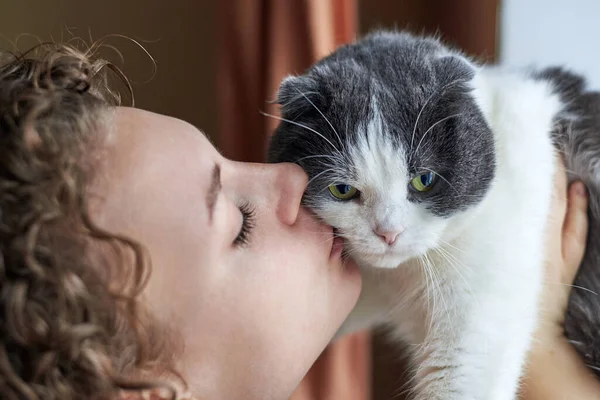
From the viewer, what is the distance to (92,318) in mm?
699

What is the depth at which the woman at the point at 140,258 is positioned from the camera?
0.68m

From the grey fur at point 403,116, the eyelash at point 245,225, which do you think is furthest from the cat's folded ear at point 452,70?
the eyelash at point 245,225

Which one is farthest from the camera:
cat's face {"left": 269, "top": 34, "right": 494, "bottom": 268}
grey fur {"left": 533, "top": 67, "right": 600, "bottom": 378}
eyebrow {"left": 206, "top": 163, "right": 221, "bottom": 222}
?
grey fur {"left": 533, "top": 67, "right": 600, "bottom": 378}

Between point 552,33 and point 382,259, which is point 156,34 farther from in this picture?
point 382,259

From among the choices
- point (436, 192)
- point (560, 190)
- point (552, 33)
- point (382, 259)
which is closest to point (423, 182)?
point (436, 192)

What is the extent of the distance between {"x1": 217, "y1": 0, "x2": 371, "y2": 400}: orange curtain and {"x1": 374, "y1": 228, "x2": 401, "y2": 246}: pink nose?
658mm

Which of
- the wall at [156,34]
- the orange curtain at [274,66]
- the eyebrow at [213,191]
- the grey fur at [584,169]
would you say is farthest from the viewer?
the wall at [156,34]

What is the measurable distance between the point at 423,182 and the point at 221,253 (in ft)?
1.07

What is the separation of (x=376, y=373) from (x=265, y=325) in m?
1.32

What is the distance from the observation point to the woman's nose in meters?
0.86

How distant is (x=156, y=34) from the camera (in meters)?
2.10

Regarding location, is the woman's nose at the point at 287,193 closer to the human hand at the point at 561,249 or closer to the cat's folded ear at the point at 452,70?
the cat's folded ear at the point at 452,70

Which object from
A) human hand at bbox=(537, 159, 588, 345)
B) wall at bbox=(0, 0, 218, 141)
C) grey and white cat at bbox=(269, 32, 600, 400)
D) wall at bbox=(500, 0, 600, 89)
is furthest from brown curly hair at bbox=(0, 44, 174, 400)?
wall at bbox=(0, 0, 218, 141)

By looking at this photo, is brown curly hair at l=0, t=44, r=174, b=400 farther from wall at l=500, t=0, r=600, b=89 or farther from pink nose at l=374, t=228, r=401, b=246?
wall at l=500, t=0, r=600, b=89
